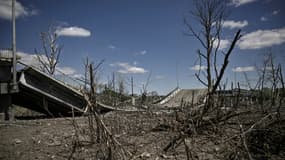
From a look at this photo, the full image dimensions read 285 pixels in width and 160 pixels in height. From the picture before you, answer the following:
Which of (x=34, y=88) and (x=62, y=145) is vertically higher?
(x=34, y=88)

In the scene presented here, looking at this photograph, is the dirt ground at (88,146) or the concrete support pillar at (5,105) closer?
the dirt ground at (88,146)

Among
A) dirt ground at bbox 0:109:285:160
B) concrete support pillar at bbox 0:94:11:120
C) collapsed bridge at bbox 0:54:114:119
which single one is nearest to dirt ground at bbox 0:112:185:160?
dirt ground at bbox 0:109:285:160

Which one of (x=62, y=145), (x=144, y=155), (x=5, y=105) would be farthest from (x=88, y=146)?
(x=5, y=105)

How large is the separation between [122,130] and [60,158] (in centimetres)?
169

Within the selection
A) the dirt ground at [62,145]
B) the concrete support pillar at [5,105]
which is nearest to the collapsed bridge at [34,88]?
the concrete support pillar at [5,105]

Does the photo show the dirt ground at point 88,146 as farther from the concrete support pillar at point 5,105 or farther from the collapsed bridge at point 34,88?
the concrete support pillar at point 5,105

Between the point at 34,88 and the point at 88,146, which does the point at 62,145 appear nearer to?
the point at 88,146

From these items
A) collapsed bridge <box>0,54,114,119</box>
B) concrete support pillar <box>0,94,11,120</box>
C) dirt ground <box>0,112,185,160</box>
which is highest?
collapsed bridge <box>0,54,114,119</box>

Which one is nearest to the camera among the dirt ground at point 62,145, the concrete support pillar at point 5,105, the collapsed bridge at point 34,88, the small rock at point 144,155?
the small rock at point 144,155

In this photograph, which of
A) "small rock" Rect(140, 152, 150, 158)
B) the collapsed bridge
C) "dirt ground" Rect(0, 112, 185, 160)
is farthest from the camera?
the collapsed bridge

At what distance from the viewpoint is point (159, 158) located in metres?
3.14

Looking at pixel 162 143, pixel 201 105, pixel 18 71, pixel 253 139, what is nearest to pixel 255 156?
pixel 253 139

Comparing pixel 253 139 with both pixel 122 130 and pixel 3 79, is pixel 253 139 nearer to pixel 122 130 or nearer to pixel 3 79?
pixel 122 130

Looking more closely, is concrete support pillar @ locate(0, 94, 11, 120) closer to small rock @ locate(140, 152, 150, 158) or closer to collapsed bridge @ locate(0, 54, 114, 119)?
collapsed bridge @ locate(0, 54, 114, 119)
